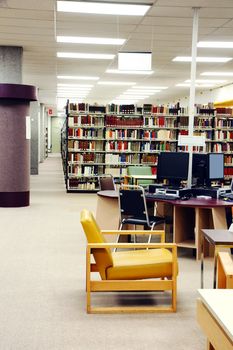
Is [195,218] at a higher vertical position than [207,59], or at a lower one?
lower

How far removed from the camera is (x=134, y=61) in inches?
330

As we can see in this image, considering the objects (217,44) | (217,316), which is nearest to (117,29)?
(217,44)

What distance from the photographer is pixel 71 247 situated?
6.59m

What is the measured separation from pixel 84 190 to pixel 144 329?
30.0 ft

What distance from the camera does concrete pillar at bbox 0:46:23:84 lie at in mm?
11000

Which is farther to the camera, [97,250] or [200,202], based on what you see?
[200,202]

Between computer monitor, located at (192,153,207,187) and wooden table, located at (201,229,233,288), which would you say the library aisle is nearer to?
wooden table, located at (201,229,233,288)

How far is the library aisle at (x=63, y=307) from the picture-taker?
360 cm

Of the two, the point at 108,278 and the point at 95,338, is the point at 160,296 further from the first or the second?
the point at 95,338

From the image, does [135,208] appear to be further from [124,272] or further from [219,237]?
[219,237]

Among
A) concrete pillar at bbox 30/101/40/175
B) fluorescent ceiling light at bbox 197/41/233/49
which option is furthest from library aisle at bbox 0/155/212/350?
concrete pillar at bbox 30/101/40/175

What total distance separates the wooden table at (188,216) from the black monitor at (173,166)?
516 mm

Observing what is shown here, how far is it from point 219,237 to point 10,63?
8184 mm

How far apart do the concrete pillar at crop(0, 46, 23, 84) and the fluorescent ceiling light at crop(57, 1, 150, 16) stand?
345 centimetres
